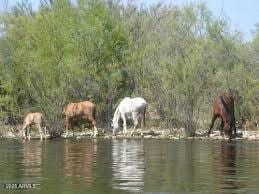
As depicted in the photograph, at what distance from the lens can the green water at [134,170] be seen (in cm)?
1191

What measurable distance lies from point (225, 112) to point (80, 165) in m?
14.9

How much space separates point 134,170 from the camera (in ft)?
49.0

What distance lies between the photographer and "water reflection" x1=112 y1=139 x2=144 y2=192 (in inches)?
480

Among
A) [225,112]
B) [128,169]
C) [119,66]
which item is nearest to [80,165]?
[128,169]

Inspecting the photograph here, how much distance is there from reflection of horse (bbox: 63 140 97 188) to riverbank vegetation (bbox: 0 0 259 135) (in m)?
11.0

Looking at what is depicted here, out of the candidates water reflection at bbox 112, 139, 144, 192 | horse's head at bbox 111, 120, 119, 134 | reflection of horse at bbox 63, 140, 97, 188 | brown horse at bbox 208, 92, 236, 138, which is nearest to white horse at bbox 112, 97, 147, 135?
horse's head at bbox 111, 120, 119, 134

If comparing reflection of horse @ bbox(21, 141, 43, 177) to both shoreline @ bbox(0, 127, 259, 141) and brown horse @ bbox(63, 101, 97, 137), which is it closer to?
shoreline @ bbox(0, 127, 259, 141)

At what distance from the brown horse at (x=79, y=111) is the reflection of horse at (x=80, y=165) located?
10501 millimetres

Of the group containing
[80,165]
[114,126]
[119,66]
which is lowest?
[80,165]

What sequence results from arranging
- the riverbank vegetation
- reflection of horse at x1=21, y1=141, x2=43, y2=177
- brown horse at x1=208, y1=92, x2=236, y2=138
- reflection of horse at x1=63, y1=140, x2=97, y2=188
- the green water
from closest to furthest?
the green water
reflection of horse at x1=63, y1=140, x2=97, y2=188
reflection of horse at x1=21, y1=141, x2=43, y2=177
brown horse at x1=208, y1=92, x2=236, y2=138
the riverbank vegetation

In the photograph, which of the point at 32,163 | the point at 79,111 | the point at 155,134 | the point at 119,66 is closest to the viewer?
the point at 32,163

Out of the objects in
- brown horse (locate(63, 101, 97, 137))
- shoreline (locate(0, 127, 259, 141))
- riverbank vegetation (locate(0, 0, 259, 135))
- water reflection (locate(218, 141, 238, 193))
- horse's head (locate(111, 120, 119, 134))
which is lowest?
water reflection (locate(218, 141, 238, 193))

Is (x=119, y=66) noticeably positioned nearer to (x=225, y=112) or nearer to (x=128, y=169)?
(x=225, y=112)

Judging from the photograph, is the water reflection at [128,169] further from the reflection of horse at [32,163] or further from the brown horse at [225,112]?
the brown horse at [225,112]
